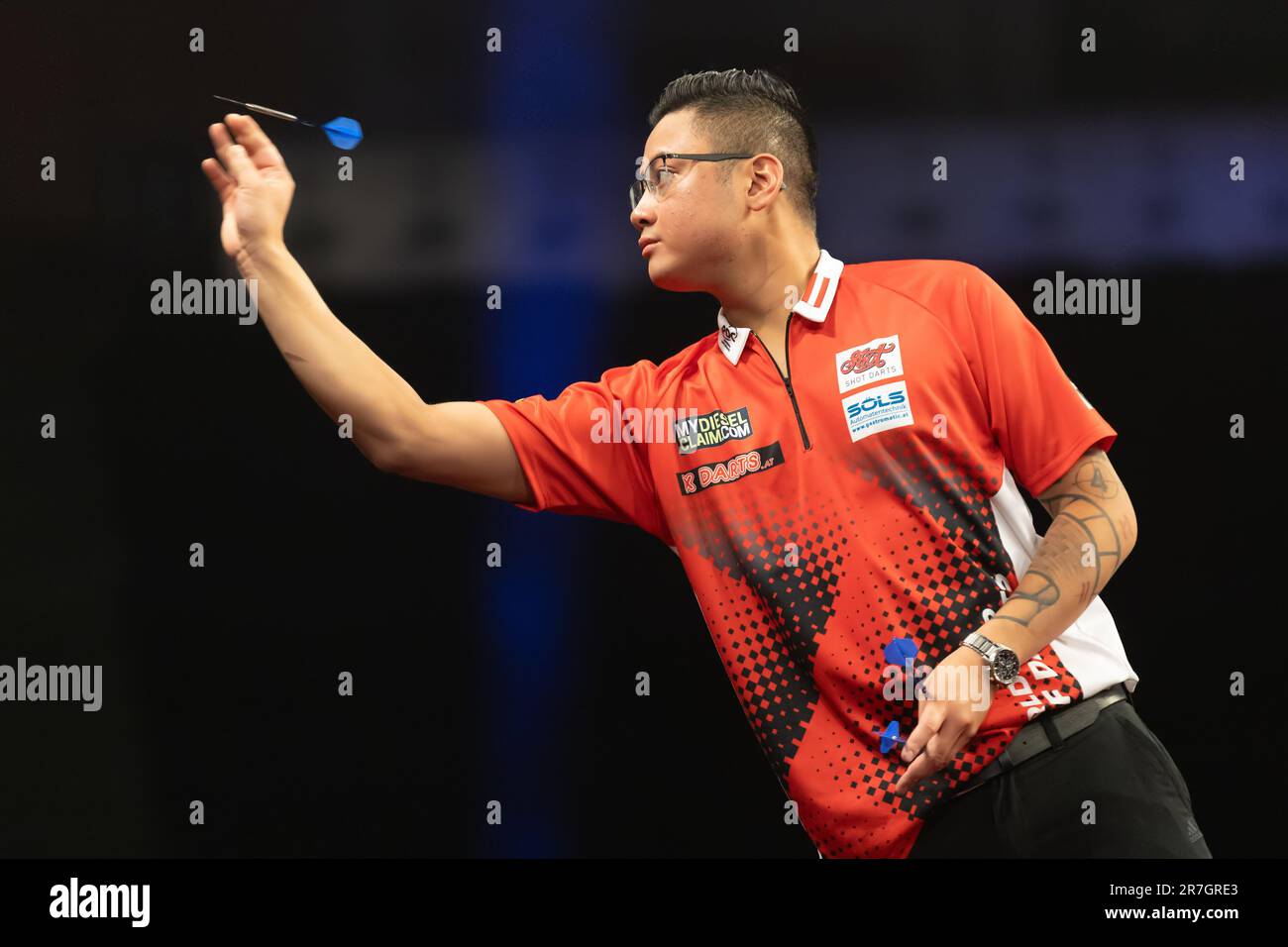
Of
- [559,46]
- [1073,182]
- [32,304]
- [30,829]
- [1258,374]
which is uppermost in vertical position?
[559,46]

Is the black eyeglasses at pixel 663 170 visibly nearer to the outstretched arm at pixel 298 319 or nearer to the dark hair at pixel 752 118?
the dark hair at pixel 752 118

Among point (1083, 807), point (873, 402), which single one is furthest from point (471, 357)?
point (1083, 807)

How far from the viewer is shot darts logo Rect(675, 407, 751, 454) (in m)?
2.31

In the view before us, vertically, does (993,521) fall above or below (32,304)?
below

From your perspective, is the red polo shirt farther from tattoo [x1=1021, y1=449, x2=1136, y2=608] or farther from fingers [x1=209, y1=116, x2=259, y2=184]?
fingers [x1=209, y1=116, x2=259, y2=184]

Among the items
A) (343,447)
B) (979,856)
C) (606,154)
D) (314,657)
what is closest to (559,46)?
(606,154)

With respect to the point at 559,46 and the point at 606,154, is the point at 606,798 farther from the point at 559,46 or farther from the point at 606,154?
the point at 559,46

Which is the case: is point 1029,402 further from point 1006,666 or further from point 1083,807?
point 1083,807

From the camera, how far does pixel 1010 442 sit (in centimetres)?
222

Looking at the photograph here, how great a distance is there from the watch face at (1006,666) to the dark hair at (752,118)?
0.94 meters

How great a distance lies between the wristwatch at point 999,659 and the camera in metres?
2.02

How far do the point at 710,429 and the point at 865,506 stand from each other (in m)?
0.31

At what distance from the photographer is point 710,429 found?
2.33m

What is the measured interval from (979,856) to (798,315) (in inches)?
37.8
